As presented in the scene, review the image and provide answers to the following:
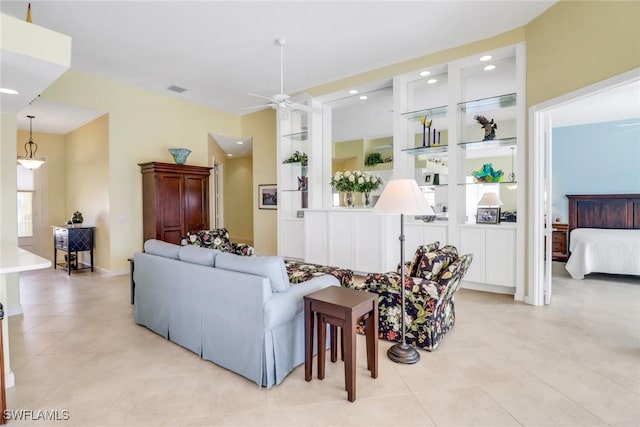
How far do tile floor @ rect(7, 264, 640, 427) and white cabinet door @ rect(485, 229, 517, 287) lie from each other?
2.33ft

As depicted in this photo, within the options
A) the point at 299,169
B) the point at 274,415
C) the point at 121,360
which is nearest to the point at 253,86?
the point at 299,169

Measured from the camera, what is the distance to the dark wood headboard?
20.5 feet

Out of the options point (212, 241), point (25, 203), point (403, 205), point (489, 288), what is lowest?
point (489, 288)

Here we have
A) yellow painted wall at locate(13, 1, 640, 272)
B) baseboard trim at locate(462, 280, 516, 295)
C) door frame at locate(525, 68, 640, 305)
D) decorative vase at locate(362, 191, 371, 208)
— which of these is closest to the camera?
yellow painted wall at locate(13, 1, 640, 272)

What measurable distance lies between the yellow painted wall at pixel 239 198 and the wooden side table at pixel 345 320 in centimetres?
761

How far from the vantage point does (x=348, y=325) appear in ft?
6.73

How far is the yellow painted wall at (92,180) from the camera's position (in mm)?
5785

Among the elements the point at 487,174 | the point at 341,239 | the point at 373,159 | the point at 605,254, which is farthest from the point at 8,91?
the point at 605,254

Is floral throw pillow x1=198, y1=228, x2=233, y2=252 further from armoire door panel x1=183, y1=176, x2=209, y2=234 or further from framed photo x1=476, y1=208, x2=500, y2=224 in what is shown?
framed photo x1=476, y1=208, x2=500, y2=224

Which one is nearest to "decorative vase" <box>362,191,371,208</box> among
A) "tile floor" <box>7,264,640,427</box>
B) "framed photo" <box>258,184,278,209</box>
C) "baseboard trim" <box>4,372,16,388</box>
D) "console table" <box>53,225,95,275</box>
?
"framed photo" <box>258,184,278,209</box>

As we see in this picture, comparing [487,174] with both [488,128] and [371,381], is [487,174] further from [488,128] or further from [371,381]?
[371,381]

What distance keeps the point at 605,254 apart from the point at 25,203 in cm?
1117

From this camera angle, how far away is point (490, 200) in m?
4.52

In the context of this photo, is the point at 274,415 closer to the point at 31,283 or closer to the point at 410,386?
the point at 410,386
